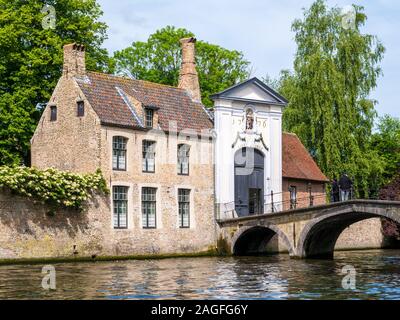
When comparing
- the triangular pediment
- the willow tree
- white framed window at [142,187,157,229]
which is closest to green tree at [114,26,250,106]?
→ the willow tree

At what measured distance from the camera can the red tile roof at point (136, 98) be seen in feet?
99.0

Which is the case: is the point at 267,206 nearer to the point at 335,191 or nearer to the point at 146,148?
the point at 335,191

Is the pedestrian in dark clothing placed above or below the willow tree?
below

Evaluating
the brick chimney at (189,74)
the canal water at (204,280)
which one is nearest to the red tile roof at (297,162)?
the brick chimney at (189,74)

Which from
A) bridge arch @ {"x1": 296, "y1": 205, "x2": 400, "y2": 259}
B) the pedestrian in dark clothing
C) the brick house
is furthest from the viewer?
the pedestrian in dark clothing

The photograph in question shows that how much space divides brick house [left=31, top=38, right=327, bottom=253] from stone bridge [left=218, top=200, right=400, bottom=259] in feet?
2.54

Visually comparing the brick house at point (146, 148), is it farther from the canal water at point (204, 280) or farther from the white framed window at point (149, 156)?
the canal water at point (204, 280)

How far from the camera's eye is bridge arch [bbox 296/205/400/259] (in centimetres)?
2758

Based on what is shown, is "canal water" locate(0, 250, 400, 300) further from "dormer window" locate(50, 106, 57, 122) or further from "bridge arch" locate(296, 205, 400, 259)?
"dormer window" locate(50, 106, 57, 122)

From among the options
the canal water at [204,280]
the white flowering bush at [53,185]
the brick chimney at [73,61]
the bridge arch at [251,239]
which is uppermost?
the brick chimney at [73,61]

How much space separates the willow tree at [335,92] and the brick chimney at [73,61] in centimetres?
1298

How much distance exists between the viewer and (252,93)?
113 feet
